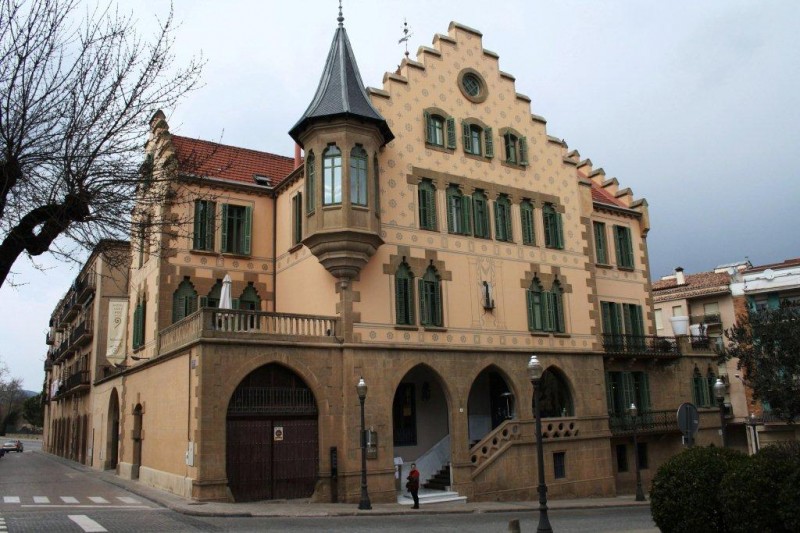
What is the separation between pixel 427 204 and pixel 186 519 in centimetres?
1468

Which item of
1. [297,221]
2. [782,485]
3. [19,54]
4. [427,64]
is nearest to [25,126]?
[19,54]

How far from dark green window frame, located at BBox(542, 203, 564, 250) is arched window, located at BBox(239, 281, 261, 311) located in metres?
12.8

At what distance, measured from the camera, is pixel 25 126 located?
1177 centimetres

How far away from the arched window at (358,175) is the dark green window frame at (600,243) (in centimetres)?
1442

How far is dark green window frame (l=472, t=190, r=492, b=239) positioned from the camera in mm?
29469

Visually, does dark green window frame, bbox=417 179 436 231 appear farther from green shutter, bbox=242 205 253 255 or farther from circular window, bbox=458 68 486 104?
green shutter, bbox=242 205 253 255

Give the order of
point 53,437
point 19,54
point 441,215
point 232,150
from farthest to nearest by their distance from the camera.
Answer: point 53,437
point 232,150
point 441,215
point 19,54

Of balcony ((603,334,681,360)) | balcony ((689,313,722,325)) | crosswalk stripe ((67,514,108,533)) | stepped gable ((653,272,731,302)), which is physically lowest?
crosswalk stripe ((67,514,108,533))

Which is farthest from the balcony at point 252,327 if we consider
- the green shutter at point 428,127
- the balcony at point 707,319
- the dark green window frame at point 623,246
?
the balcony at point 707,319

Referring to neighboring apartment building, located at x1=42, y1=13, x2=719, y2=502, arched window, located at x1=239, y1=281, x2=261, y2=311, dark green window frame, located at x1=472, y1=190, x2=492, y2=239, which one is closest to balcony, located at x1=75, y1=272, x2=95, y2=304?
neighboring apartment building, located at x1=42, y1=13, x2=719, y2=502

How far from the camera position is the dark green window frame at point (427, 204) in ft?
92.0

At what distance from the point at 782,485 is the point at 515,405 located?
16.9m

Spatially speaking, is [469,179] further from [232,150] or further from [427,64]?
[232,150]

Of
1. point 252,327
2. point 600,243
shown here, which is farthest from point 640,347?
point 252,327
